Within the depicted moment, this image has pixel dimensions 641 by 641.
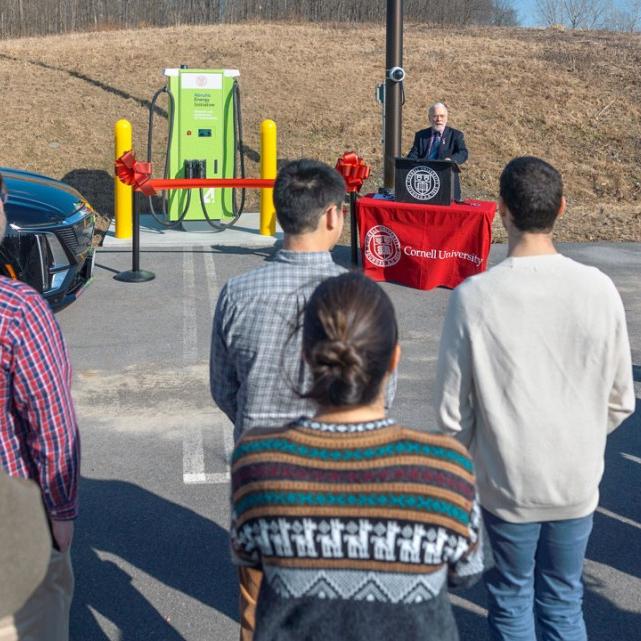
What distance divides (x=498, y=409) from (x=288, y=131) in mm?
15291

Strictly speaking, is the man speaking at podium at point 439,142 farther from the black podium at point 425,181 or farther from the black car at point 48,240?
the black car at point 48,240

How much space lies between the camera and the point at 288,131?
17469 millimetres

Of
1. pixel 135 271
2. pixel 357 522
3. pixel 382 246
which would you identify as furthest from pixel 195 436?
pixel 135 271

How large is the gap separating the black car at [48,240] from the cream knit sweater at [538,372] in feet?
16.7

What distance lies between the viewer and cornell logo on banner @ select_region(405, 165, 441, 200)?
28.8 ft

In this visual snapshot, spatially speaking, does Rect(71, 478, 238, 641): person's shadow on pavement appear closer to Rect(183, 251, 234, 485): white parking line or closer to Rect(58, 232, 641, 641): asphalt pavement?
Rect(58, 232, 641, 641): asphalt pavement

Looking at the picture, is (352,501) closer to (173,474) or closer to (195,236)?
(173,474)

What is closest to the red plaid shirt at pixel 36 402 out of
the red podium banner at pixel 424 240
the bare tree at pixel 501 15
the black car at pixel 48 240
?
the black car at pixel 48 240

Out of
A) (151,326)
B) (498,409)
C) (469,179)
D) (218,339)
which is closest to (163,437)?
(151,326)

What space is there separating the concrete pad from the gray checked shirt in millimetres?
8324

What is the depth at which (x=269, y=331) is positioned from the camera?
2734 millimetres

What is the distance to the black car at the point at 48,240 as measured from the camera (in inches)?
282

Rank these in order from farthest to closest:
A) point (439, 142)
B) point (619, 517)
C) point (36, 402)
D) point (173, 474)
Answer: point (439, 142) < point (173, 474) < point (619, 517) < point (36, 402)

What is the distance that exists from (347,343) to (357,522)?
353 millimetres
